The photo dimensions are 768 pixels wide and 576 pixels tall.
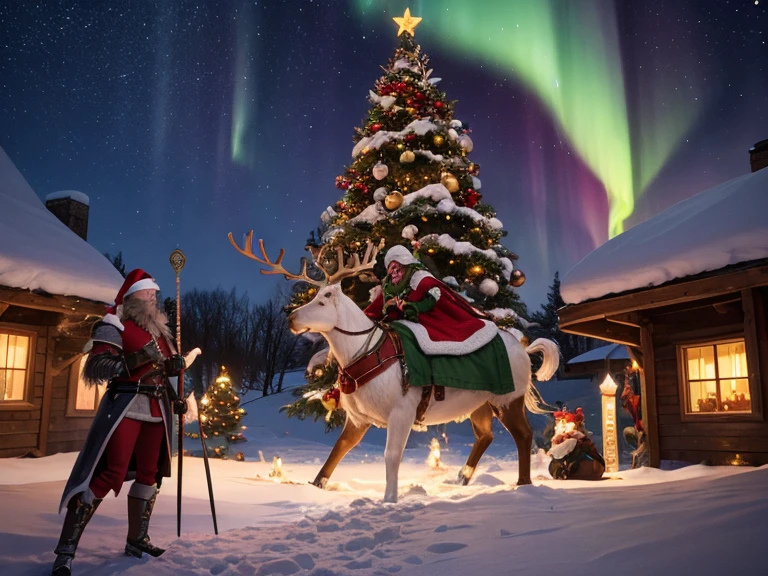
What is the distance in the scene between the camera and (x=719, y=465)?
24.9 ft

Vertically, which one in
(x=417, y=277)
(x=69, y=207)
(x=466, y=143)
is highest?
(x=466, y=143)

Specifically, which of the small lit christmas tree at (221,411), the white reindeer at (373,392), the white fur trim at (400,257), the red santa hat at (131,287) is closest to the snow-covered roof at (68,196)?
the small lit christmas tree at (221,411)

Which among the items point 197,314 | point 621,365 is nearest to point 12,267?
point 621,365

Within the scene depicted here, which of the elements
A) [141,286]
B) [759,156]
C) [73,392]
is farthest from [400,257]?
[73,392]

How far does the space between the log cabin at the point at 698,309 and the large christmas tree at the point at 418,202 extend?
9.93 feet

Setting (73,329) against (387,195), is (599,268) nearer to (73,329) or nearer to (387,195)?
(387,195)

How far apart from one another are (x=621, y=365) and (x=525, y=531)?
707 inches

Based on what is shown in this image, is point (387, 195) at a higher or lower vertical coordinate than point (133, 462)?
higher

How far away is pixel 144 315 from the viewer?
4.29m

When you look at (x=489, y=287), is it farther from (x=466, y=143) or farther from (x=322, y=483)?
(x=322, y=483)

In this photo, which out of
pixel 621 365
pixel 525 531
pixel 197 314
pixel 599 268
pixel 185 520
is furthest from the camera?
pixel 197 314

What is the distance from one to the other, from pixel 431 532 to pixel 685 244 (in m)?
4.92

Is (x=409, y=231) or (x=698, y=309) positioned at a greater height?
(x=409, y=231)

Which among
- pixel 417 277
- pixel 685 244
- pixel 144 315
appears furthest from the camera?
pixel 685 244
